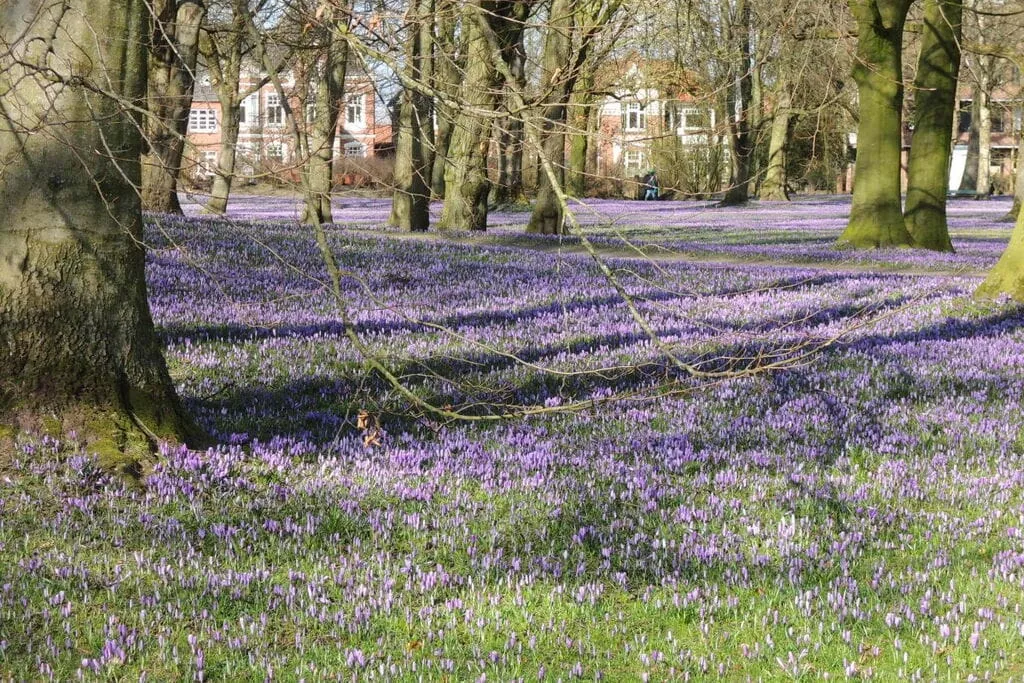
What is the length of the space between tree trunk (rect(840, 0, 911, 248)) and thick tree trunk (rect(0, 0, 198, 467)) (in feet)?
65.8

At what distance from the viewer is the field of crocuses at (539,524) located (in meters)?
4.15

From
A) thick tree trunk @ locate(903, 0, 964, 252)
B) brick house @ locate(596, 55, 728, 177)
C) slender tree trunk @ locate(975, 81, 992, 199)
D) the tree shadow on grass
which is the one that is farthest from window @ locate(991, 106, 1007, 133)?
the tree shadow on grass

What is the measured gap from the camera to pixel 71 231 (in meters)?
6.13

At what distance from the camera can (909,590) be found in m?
4.78

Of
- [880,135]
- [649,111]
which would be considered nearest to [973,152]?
[649,111]

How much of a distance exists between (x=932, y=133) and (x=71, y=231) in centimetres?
2262

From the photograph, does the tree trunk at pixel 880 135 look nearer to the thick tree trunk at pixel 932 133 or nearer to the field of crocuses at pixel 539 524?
the thick tree trunk at pixel 932 133

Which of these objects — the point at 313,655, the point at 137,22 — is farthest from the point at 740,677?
the point at 137,22

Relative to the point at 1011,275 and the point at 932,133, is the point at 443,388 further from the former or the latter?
the point at 932,133

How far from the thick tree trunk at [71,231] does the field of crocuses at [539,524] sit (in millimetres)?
343

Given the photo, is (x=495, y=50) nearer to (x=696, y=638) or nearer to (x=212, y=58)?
(x=696, y=638)

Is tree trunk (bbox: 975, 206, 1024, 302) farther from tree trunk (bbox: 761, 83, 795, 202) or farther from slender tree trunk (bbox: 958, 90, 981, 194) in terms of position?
slender tree trunk (bbox: 958, 90, 981, 194)

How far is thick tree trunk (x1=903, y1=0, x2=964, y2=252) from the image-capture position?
23.8m

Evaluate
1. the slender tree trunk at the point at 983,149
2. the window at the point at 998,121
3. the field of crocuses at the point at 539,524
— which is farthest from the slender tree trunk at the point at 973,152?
the field of crocuses at the point at 539,524
